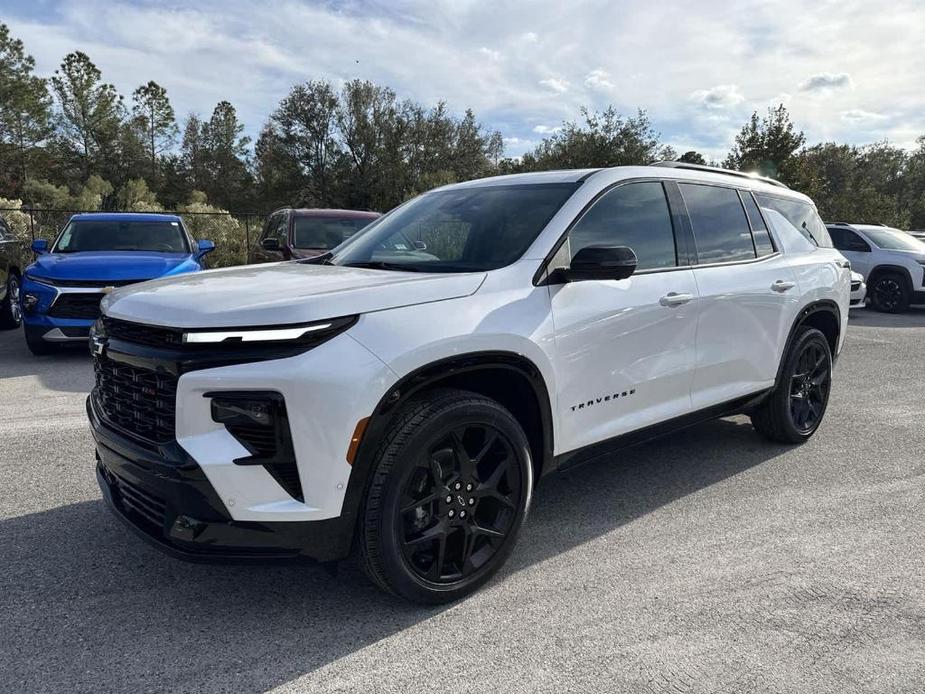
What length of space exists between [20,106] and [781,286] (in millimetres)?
45516

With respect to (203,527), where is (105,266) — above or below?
above

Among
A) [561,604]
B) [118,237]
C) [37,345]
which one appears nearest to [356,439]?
[561,604]

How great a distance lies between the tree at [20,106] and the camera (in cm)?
3831

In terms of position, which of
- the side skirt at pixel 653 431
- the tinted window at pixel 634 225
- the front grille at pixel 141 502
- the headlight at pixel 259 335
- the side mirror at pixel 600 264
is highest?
the tinted window at pixel 634 225

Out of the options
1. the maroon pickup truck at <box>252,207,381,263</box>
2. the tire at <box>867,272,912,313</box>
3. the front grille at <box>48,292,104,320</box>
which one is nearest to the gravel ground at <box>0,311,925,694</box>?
the front grille at <box>48,292,104,320</box>

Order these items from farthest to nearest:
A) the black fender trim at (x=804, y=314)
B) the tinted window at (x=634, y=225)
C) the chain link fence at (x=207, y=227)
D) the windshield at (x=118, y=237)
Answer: the chain link fence at (x=207, y=227) < the windshield at (x=118, y=237) < the black fender trim at (x=804, y=314) < the tinted window at (x=634, y=225)

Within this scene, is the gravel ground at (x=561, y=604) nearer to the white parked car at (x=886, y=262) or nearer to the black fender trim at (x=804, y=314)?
the black fender trim at (x=804, y=314)

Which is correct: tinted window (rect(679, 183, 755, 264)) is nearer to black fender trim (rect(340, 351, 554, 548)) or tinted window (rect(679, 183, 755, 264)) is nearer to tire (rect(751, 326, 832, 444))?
tire (rect(751, 326, 832, 444))

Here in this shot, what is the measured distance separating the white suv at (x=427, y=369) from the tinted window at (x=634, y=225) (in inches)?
0.5

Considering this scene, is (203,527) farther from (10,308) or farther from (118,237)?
(10,308)

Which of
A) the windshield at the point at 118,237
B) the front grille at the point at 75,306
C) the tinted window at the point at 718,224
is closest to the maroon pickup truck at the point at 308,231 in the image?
the windshield at the point at 118,237

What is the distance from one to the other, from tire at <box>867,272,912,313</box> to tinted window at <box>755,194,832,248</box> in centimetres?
1016

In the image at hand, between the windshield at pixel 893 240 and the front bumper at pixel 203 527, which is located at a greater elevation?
the windshield at pixel 893 240

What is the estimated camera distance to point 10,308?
10320mm
